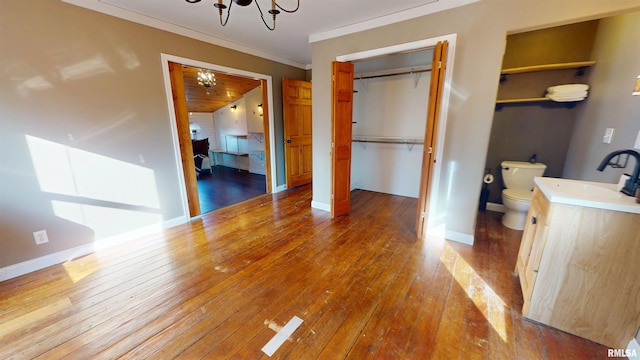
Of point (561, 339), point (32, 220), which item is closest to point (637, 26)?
point (561, 339)

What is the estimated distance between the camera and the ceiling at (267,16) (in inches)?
88.7

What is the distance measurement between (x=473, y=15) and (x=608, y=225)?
196 centimetres

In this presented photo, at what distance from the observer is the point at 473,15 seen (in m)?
2.14

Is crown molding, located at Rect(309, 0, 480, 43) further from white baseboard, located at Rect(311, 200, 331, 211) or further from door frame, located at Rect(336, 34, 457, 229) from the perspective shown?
white baseboard, located at Rect(311, 200, 331, 211)

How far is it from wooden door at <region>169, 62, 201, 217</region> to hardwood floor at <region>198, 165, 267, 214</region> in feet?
1.16

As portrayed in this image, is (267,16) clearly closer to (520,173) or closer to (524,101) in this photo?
(524,101)

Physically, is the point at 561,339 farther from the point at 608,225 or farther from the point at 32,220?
the point at 32,220

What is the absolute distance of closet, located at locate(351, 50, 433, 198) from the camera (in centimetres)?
365

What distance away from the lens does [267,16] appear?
8.39ft

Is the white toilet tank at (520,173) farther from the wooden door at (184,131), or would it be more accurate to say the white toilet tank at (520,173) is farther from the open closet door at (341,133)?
the wooden door at (184,131)

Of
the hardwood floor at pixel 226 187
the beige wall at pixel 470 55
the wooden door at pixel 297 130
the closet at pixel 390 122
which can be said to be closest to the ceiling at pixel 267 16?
the beige wall at pixel 470 55

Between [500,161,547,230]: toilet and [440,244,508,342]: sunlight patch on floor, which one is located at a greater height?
[500,161,547,230]: toilet

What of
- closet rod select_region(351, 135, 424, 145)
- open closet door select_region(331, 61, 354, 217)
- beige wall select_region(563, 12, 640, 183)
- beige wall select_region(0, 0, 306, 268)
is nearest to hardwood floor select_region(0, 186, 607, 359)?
beige wall select_region(0, 0, 306, 268)

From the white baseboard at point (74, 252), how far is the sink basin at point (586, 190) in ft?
12.4
